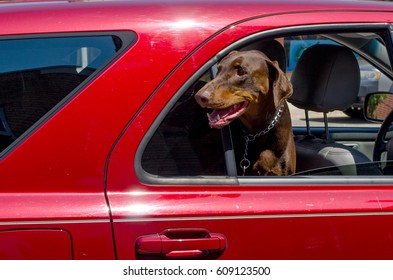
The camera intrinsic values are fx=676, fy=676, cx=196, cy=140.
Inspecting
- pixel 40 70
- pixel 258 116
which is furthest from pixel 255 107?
pixel 40 70

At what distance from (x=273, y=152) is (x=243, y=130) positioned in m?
0.17

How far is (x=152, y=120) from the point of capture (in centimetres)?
214

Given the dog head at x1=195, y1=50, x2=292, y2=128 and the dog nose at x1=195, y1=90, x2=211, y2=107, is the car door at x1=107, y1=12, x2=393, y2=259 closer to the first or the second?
the dog nose at x1=195, y1=90, x2=211, y2=107

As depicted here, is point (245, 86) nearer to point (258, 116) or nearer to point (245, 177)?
point (258, 116)

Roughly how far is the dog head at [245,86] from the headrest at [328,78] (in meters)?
0.49

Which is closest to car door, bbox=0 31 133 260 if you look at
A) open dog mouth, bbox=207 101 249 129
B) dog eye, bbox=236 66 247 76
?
open dog mouth, bbox=207 101 249 129

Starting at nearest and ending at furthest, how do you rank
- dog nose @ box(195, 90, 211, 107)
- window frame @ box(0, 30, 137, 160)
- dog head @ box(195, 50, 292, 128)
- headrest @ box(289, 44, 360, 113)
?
window frame @ box(0, 30, 137, 160)
dog nose @ box(195, 90, 211, 107)
dog head @ box(195, 50, 292, 128)
headrest @ box(289, 44, 360, 113)

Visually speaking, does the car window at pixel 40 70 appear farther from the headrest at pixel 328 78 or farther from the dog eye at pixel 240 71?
the headrest at pixel 328 78

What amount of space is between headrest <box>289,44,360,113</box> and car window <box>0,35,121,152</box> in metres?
1.27

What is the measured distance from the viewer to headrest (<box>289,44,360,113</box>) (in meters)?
3.11

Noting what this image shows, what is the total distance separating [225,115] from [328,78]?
84 centimetres

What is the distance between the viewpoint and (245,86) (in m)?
2.64
